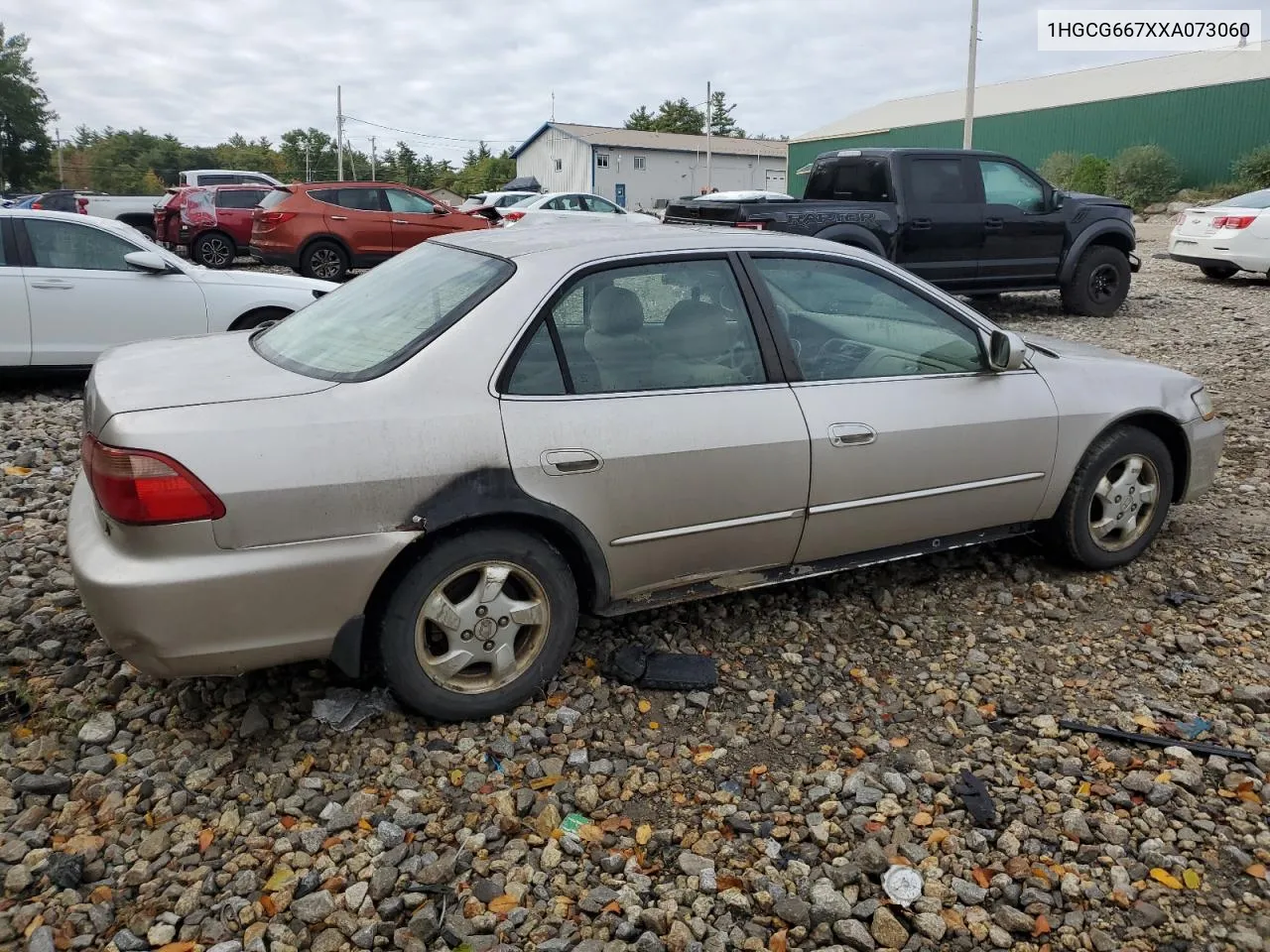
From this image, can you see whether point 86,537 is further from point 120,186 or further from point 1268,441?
point 120,186

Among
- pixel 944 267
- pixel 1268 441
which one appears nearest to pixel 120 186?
pixel 944 267

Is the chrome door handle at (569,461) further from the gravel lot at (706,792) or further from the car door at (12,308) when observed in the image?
the car door at (12,308)

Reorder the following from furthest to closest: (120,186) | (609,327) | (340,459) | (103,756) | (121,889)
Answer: (120,186), (609,327), (103,756), (340,459), (121,889)

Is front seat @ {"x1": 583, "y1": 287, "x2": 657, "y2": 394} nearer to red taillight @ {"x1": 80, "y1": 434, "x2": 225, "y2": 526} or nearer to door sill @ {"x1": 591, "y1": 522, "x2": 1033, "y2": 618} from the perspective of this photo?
door sill @ {"x1": 591, "y1": 522, "x2": 1033, "y2": 618}

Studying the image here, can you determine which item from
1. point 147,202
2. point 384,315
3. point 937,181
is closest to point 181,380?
point 384,315

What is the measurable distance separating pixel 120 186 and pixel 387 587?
80.2 metres

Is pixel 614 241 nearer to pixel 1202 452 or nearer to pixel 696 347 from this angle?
pixel 696 347

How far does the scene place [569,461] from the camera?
10.4 ft

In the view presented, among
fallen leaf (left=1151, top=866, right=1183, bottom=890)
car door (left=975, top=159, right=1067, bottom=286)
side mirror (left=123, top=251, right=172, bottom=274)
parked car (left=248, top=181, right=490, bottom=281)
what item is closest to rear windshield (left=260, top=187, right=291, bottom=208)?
parked car (left=248, top=181, right=490, bottom=281)

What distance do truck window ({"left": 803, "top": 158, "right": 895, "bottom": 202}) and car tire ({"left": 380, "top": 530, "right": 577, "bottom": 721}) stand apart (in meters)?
8.45

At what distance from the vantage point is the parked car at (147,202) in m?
22.0

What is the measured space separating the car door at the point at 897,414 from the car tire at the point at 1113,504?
0.80 feet

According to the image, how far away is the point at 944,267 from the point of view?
1067 centimetres

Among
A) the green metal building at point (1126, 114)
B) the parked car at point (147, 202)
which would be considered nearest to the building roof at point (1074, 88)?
the green metal building at point (1126, 114)
